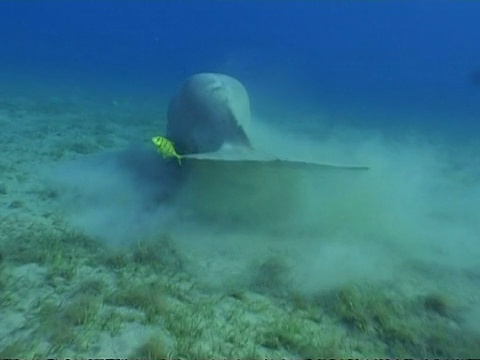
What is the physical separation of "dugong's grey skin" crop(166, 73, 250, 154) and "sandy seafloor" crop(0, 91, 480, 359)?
1.19 meters

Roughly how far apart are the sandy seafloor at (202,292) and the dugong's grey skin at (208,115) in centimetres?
119

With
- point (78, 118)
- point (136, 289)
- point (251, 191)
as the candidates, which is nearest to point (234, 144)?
point (251, 191)

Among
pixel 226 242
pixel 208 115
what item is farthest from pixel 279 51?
pixel 226 242

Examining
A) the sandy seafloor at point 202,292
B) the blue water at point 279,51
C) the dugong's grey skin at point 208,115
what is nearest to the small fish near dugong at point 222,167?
the dugong's grey skin at point 208,115

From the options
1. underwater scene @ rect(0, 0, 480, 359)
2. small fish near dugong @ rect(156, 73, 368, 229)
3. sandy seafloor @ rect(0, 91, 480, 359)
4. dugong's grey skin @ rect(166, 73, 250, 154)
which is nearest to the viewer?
sandy seafloor @ rect(0, 91, 480, 359)

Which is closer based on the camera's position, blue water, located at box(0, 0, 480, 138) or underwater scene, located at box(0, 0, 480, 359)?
underwater scene, located at box(0, 0, 480, 359)

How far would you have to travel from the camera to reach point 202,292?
4.69 meters

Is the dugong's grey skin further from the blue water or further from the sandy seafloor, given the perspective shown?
the blue water

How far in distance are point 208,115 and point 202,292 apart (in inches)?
113

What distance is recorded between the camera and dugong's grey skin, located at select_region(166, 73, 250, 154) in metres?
6.41

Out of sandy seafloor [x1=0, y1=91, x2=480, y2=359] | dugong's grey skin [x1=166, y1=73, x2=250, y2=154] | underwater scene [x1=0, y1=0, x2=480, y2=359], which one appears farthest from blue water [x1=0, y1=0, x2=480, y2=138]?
sandy seafloor [x1=0, y1=91, x2=480, y2=359]

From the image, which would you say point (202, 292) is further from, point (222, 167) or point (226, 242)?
point (222, 167)

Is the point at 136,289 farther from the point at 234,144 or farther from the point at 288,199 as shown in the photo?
the point at 288,199

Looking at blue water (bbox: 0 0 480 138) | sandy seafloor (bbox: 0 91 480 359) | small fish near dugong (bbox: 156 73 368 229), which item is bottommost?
sandy seafloor (bbox: 0 91 480 359)
